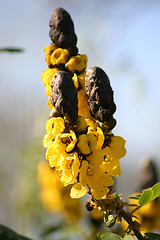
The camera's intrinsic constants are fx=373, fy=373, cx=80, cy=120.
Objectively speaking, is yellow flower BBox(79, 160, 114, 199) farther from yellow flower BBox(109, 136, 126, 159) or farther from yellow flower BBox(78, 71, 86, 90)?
yellow flower BBox(78, 71, 86, 90)

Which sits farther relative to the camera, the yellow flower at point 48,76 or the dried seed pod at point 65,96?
the yellow flower at point 48,76

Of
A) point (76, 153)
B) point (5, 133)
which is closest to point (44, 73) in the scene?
point (76, 153)

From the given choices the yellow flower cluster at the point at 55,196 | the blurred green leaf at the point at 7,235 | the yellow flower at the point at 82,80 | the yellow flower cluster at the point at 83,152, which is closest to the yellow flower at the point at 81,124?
the yellow flower cluster at the point at 83,152

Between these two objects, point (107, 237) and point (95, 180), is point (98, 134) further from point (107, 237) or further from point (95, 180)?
point (107, 237)

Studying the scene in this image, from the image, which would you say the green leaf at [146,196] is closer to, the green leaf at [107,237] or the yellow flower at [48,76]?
the green leaf at [107,237]

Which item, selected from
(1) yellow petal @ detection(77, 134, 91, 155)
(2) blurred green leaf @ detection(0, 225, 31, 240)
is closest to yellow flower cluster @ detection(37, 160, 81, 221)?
(2) blurred green leaf @ detection(0, 225, 31, 240)

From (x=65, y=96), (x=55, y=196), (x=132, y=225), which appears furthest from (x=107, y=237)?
(x=55, y=196)
